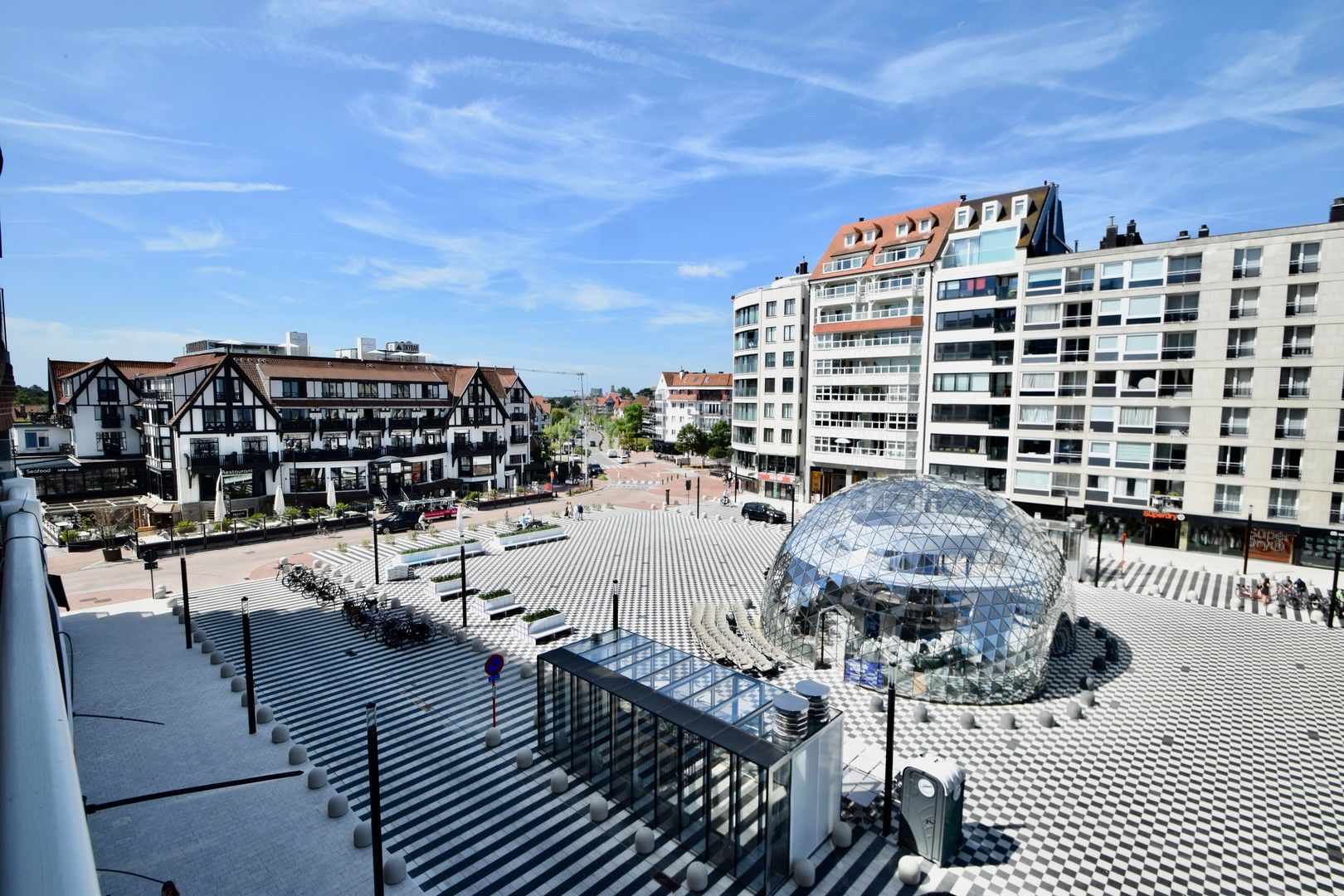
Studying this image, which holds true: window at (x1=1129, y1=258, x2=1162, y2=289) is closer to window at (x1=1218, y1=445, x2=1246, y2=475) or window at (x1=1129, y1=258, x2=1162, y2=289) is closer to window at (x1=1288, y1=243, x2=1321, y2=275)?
window at (x1=1288, y1=243, x2=1321, y2=275)

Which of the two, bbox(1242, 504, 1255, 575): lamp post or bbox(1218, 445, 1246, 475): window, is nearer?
bbox(1242, 504, 1255, 575): lamp post

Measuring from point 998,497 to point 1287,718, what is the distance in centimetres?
1055

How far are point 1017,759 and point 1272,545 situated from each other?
33477 mm

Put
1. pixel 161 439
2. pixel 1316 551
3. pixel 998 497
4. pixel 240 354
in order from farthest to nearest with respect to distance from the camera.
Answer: pixel 240 354 → pixel 161 439 → pixel 1316 551 → pixel 998 497

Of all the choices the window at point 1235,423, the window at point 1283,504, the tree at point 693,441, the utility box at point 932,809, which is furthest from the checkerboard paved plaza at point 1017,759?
the tree at point 693,441

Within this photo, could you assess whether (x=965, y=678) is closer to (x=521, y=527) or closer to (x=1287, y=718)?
(x=1287, y=718)

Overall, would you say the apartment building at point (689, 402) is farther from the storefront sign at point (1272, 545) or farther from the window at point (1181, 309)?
the storefront sign at point (1272, 545)

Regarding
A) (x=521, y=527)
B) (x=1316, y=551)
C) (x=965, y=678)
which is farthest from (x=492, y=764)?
(x=1316, y=551)

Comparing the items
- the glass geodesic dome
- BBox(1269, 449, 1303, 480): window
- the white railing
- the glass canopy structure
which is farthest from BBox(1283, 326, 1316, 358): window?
the white railing

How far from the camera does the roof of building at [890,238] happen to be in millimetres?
50394

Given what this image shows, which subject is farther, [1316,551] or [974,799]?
[1316,551]

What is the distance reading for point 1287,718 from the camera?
2011 cm

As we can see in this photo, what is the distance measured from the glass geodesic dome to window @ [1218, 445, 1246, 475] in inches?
927

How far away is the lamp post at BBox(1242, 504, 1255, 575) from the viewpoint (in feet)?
116
